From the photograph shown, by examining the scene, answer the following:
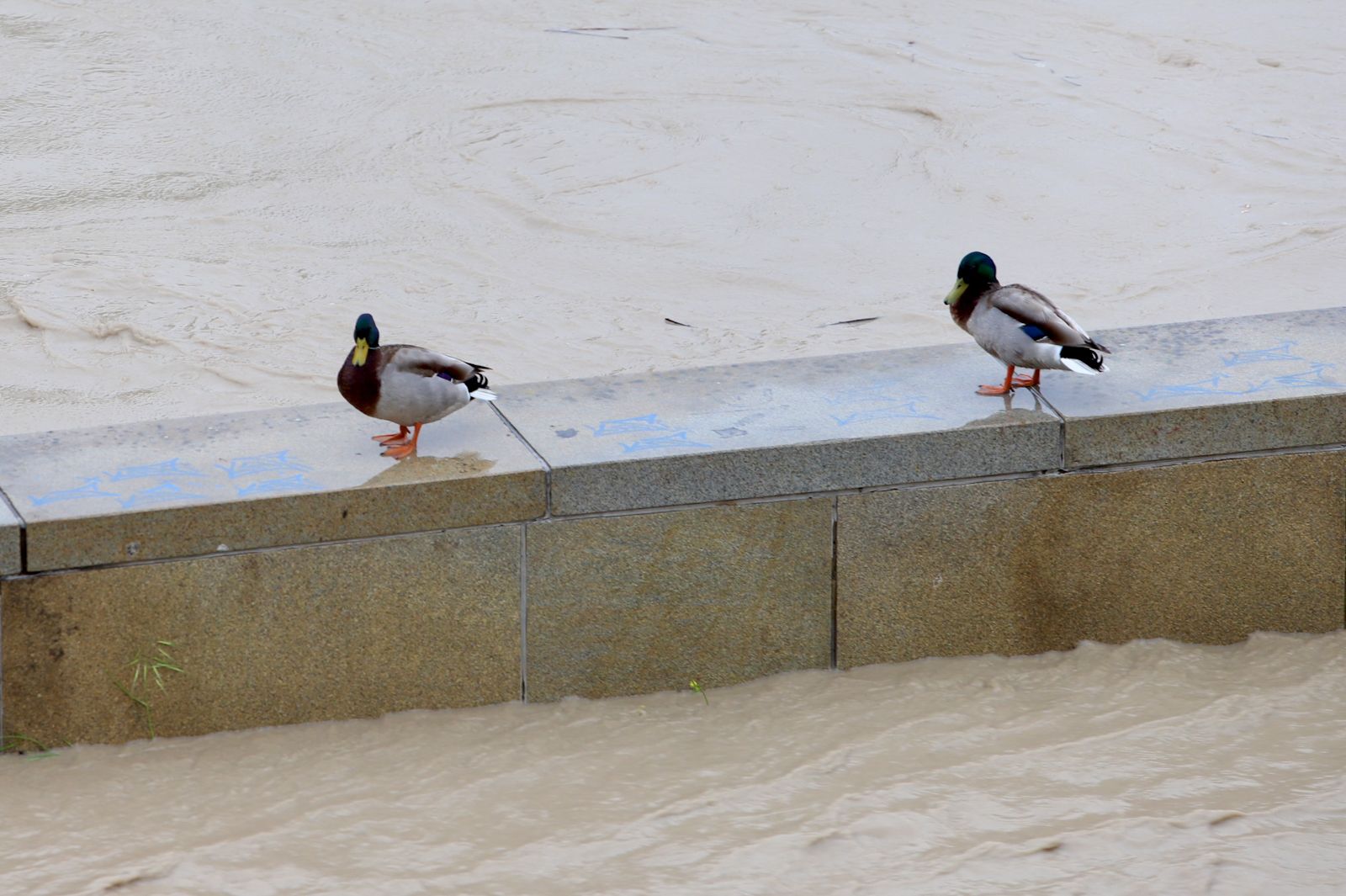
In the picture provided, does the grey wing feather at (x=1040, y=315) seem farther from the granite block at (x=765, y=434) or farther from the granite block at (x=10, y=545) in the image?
the granite block at (x=10, y=545)

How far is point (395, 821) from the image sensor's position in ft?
14.2

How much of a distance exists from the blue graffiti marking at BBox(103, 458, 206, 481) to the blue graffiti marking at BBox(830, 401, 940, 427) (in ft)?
5.99

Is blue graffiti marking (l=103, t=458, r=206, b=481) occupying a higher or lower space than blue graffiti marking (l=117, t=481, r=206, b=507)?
higher

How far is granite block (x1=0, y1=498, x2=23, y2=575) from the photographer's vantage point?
14.0 ft

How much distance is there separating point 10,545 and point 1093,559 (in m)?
3.05

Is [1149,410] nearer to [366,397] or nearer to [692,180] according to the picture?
[366,397]

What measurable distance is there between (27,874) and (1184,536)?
336 centimetres

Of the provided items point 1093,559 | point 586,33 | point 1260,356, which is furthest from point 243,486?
point 586,33

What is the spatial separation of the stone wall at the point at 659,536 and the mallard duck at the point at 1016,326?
152 millimetres

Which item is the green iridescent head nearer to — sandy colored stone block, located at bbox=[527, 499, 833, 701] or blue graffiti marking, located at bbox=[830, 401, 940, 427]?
blue graffiti marking, located at bbox=[830, 401, 940, 427]

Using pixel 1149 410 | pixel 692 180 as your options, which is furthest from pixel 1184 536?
pixel 692 180

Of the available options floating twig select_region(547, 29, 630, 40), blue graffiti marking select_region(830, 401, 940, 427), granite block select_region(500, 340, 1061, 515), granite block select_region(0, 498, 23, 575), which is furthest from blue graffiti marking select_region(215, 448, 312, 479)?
floating twig select_region(547, 29, 630, 40)

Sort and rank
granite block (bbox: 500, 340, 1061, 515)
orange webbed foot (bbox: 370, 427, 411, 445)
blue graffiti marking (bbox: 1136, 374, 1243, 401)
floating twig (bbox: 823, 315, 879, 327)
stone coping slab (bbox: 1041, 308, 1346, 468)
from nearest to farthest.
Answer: granite block (bbox: 500, 340, 1061, 515) → orange webbed foot (bbox: 370, 427, 411, 445) → stone coping slab (bbox: 1041, 308, 1346, 468) → blue graffiti marking (bbox: 1136, 374, 1243, 401) → floating twig (bbox: 823, 315, 879, 327)

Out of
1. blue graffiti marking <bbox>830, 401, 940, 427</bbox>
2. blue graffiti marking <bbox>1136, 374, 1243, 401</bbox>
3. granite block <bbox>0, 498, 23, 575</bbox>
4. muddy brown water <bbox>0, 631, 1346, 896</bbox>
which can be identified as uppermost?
blue graffiti marking <bbox>1136, 374, 1243, 401</bbox>
